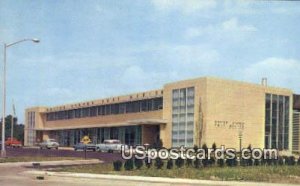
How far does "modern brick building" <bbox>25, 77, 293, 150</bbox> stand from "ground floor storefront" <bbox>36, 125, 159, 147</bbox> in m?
0.13

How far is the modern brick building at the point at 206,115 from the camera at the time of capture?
54125 millimetres

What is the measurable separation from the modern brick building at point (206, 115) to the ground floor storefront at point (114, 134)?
0.41ft

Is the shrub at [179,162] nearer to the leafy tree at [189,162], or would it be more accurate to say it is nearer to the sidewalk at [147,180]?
the leafy tree at [189,162]

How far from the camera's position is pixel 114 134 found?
72438mm

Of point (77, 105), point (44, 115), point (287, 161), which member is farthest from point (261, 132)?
point (44, 115)

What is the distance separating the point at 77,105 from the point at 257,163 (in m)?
59.4

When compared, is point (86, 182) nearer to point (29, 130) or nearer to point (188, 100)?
point (188, 100)

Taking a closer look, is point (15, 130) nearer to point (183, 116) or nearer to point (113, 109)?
point (113, 109)

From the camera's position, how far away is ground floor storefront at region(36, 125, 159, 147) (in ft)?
211

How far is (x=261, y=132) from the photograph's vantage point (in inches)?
2322

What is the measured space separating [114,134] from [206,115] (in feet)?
72.8

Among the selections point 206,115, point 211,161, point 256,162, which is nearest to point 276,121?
point 206,115

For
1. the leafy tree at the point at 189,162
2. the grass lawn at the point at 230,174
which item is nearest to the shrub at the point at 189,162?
the leafy tree at the point at 189,162

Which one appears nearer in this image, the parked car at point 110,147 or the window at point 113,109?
the parked car at point 110,147
